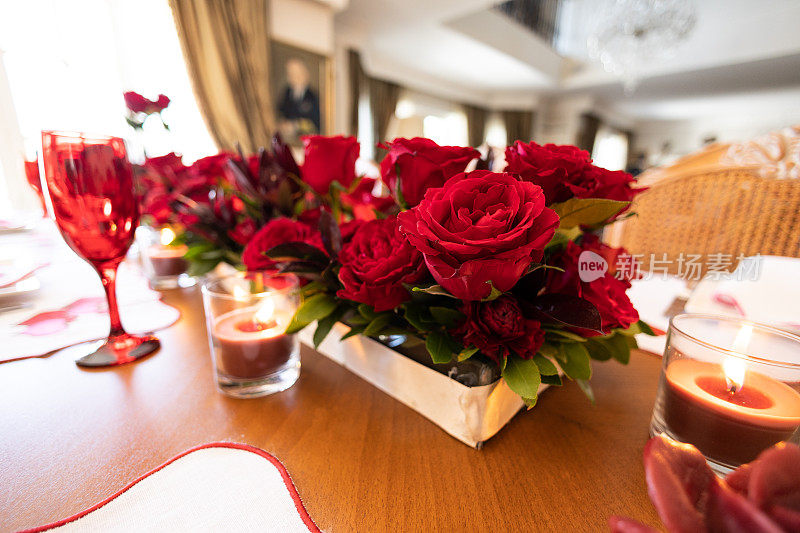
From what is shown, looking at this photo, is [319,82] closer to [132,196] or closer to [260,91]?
[260,91]

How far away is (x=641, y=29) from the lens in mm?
3021

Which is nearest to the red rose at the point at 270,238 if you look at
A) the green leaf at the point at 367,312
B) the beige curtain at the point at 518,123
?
the green leaf at the point at 367,312

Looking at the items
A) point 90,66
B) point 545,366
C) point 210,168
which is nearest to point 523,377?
point 545,366

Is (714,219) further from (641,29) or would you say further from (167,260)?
(641,29)

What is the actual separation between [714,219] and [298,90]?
11.0 ft

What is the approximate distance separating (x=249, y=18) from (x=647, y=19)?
3364 millimetres

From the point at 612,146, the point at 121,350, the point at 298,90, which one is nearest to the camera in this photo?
the point at 121,350

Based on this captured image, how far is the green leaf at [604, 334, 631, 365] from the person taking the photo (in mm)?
333

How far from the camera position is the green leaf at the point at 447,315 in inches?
10.8

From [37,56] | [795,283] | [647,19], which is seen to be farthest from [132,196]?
[647,19]

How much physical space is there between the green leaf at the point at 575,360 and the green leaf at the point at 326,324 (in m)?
0.21

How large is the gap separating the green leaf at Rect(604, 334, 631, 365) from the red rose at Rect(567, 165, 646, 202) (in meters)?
0.13

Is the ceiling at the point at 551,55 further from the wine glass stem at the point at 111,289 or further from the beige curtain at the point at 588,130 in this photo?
the wine glass stem at the point at 111,289

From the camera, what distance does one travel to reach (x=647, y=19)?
296 centimetres
